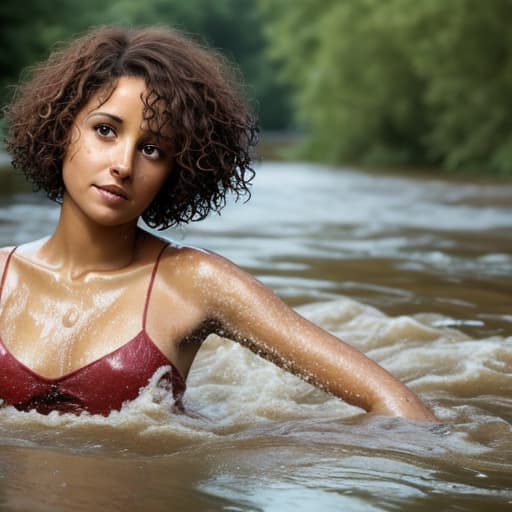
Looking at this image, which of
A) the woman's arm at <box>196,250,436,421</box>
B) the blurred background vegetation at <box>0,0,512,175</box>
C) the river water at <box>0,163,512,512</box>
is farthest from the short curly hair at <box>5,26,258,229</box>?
the blurred background vegetation at <box>0,0,512,175</box>

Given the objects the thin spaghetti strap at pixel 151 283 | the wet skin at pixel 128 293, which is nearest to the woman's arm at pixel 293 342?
the wet skin at pixel 128 293

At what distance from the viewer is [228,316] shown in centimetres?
315

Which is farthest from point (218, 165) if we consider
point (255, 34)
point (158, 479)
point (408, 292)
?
point (255, 34)

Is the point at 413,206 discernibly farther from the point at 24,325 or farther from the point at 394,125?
the point at 394,125

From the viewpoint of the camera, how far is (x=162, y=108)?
2988mm

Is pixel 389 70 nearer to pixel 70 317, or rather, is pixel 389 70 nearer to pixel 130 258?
pixel 130 258

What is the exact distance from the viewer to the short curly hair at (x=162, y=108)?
301 centimetres

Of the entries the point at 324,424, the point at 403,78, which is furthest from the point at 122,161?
the point at 403,78

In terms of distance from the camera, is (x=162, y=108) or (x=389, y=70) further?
(x=389, y=70)

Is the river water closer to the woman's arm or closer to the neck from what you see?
the woman's arm

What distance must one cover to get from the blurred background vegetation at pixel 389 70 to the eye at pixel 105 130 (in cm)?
1681

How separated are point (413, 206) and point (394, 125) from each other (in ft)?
59.9

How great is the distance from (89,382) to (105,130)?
2.19ft

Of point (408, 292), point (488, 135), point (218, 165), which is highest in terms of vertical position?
point (488, 135)
